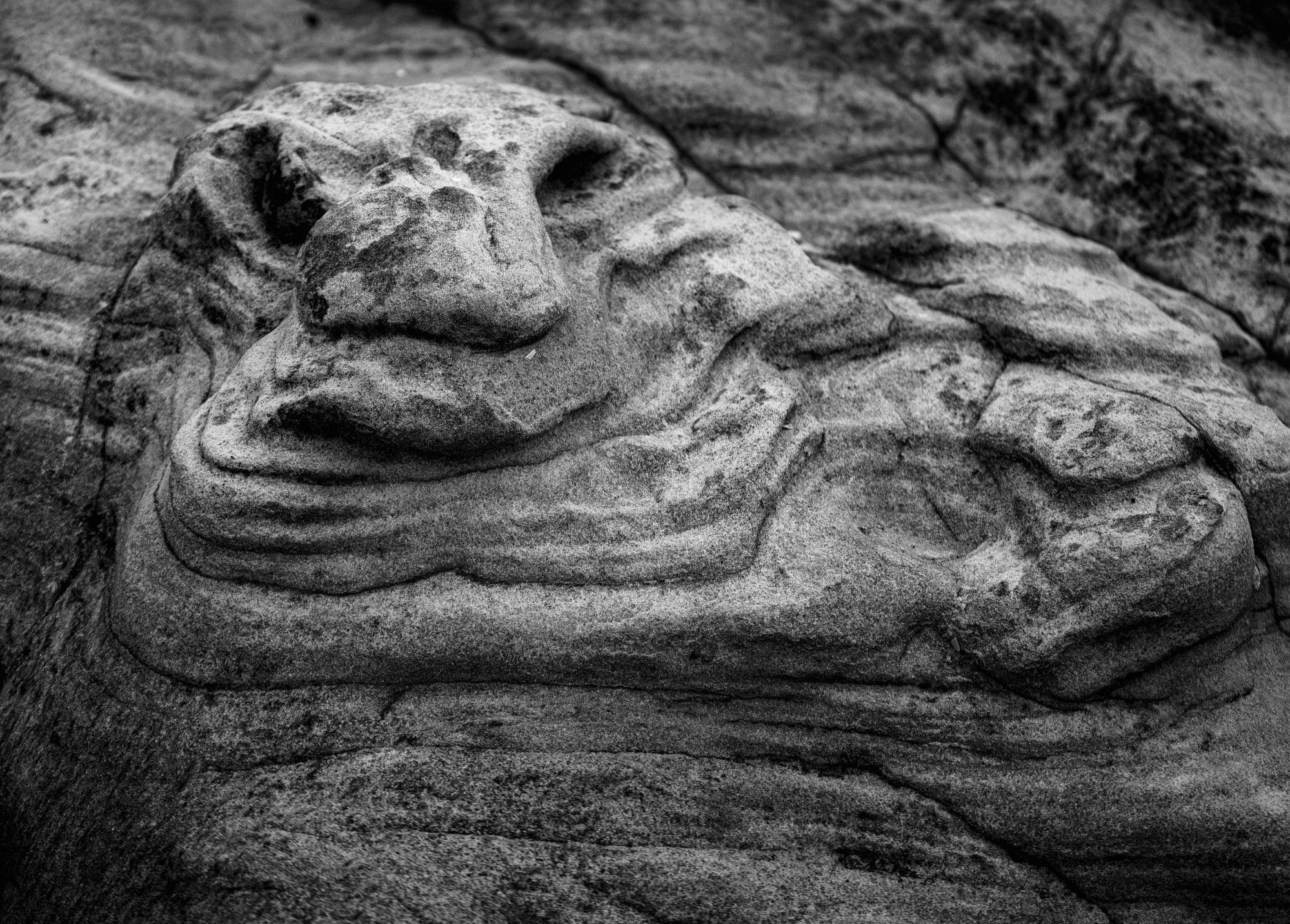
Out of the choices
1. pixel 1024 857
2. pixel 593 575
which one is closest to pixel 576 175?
pixel 593 575

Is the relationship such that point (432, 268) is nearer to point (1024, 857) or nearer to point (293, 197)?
point (293, 197)

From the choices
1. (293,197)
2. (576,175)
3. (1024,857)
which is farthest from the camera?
(576,175)

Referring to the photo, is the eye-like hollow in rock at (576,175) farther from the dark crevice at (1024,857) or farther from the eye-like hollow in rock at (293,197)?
the dark crevice at (1024,857)

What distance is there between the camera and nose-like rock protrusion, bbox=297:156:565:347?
164cm

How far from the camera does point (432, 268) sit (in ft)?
→ 5.39

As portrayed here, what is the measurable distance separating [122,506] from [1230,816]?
2.01 meters

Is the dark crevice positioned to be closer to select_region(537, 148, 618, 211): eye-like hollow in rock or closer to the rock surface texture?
the rock surface texture

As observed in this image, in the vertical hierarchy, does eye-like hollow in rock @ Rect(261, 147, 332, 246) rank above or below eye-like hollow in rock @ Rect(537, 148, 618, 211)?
below

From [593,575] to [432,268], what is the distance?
569 mm

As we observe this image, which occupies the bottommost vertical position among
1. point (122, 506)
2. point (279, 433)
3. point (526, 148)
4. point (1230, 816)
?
point (122, 506)

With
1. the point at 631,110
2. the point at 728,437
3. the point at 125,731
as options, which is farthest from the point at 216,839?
the point at 631,110

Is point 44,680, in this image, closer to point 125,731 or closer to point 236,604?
point 125,731

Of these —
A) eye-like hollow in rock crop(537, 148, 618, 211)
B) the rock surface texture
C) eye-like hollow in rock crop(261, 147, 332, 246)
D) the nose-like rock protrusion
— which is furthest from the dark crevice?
eye-like hollow in rock crop(261, 147, 332, 246)

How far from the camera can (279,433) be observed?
5.52ft
